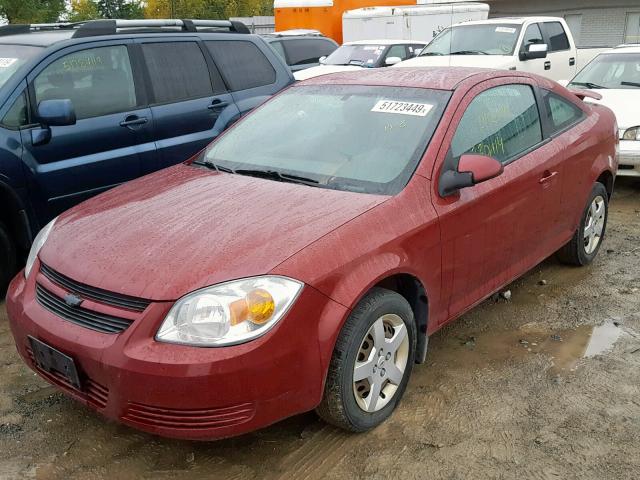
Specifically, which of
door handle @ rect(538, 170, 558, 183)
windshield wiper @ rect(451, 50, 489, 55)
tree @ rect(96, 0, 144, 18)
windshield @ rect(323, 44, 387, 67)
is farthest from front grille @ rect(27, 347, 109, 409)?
tree @ rect(96, 0, 144, 18)

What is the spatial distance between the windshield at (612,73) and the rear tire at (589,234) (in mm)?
3676

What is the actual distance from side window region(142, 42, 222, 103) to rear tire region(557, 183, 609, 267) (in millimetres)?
3229

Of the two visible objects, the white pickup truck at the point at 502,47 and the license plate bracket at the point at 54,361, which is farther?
the white pickup truck at the point at 502,47

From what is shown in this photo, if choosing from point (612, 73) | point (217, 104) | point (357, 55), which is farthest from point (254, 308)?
point (357, 55)

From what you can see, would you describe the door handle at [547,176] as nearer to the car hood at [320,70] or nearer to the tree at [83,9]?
the car hood at [320,70]

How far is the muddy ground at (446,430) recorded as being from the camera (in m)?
2.79

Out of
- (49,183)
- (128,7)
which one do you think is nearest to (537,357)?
(49,183)

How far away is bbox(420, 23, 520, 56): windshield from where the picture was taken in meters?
9.81

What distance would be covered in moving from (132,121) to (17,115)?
0.86 metres

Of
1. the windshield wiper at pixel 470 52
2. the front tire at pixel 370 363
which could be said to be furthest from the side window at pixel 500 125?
the windshield wiper at pixel 470 52

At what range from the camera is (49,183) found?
14.8ft

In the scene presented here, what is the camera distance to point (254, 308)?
99.3 inches

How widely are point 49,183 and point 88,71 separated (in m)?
0.96

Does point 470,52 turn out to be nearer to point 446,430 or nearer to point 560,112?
point 560,112
